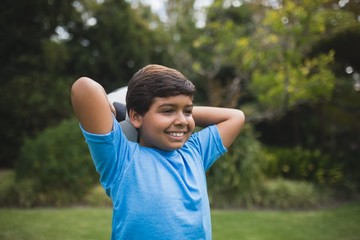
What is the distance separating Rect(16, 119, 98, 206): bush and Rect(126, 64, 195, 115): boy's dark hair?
20.1 feet

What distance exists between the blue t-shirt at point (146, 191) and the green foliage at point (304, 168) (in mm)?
7054

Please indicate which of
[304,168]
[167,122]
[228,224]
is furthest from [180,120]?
[304,168]

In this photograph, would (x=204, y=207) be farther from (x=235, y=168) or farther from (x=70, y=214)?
(x=235, y=168)

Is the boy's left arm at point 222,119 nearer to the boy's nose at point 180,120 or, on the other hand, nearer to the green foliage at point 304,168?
the boy's nose at point 180,120

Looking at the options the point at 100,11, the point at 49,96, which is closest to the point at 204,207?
the point at 49,96

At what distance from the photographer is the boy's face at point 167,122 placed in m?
1.41

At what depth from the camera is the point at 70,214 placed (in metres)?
6.11

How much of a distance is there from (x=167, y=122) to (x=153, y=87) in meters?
0.15

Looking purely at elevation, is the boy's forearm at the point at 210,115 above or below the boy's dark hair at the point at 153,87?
below

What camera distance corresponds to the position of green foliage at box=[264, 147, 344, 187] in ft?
27.0

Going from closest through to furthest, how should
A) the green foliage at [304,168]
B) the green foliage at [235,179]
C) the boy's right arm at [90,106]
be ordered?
the boy's right arm at [90,106] → the green foliage at [235,179] → the green foliage at [304,168]

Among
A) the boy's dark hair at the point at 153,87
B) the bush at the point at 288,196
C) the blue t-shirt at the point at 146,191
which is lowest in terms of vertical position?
the bush at the point at 288,196

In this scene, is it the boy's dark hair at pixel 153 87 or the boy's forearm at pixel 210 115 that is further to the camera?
the boy's forearm at pixel 210 115

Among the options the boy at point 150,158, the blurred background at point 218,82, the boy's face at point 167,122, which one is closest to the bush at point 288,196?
the blurred background at point 218,82
